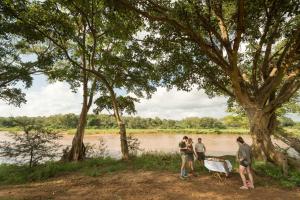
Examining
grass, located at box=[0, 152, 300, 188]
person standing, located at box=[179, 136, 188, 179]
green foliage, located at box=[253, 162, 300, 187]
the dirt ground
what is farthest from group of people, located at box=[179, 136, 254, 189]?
green foliage, located at box=[253, 162, 300, 187]

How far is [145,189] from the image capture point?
1131 centimetres

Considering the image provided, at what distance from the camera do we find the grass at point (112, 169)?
1299cm

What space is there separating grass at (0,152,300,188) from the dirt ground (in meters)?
0.77

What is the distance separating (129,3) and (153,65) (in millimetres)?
6901

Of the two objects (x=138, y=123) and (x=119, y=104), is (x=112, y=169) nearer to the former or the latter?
(x=119, y=104)

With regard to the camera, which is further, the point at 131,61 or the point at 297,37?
the point at 131,61

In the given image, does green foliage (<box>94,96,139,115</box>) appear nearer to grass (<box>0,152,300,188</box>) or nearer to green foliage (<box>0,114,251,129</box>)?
grass (<box>0,152,300,188</box>)

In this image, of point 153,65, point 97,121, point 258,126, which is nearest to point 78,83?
point 153,65

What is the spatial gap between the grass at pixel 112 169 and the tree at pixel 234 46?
4.31 ft

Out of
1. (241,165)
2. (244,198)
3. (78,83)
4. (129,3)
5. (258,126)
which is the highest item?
(129,3)

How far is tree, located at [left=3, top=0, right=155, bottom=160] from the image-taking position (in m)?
15.3

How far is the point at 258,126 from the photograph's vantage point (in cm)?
1488

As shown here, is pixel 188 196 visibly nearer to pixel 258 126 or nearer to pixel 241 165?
pixel 241 165

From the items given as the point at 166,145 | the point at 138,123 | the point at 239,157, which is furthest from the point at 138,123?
the point at 239,157
